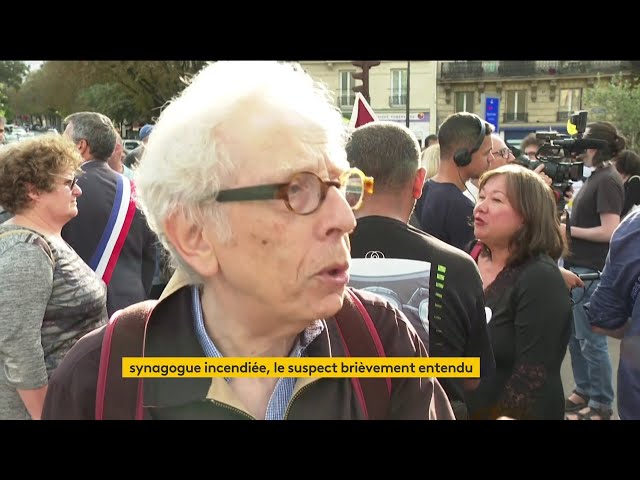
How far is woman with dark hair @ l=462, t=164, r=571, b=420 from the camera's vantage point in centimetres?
189

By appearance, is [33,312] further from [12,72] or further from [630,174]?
[630,174]

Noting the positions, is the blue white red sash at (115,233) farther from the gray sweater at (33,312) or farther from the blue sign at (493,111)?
the blue sign at (493,111)

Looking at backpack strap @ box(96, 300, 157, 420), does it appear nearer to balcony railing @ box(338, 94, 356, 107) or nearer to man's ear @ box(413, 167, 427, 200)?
balcony railing @ box(338, 94, 356, 107)

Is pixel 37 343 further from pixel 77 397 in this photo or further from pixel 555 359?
pixel 555 359

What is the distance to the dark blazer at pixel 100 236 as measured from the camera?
2547mm

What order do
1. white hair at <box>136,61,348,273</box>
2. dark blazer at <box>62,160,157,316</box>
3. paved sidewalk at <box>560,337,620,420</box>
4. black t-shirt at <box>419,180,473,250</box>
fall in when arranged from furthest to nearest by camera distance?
paved sidewalk at <box>560,337,620,420</box> → black t-shirt at <box>419,180,473,250</box> → dark blazer at <box>62,160,157,316</box> → white hair at <box>136,61,348,273</box>

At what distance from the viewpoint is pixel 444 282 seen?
1693 millimetres

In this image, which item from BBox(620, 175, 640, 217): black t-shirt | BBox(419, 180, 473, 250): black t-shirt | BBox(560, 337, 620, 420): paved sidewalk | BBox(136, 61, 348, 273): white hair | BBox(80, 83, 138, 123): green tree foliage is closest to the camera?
BBox(136, 61, 348, 273): white hair

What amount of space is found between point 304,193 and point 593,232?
9.85 feet

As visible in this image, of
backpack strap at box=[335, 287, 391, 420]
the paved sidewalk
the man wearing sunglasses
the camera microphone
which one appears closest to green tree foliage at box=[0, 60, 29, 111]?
the man wearing sunglasses

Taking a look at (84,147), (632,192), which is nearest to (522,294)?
(84,147)

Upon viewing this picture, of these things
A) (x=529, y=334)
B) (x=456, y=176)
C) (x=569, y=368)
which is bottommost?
(x=569, y=368)

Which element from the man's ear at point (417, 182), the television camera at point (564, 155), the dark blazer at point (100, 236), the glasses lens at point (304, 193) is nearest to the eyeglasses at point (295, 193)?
the glasses lens at point (304, 193)
